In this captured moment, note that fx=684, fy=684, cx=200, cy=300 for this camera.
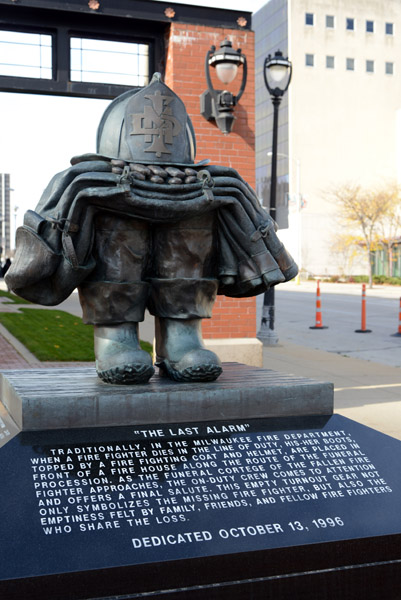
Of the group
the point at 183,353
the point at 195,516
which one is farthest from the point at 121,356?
the point at 195,516

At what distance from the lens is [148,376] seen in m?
3.35

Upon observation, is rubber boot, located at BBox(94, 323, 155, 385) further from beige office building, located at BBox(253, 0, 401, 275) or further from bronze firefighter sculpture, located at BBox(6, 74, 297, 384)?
beige office building, located at BBox(253, 0, 401, 275)

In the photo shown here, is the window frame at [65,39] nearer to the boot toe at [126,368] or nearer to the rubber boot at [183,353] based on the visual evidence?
the rubber boot at [183,353]

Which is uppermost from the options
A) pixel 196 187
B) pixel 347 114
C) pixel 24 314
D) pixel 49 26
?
pixel 347 114

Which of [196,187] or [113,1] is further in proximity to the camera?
[113,1]

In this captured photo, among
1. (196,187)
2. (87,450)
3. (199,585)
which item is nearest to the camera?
(199,585)

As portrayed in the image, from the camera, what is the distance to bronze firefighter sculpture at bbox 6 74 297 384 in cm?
321

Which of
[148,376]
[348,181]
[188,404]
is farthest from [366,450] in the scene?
[348,181]

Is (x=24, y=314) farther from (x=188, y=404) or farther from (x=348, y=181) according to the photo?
(x=348, y=181)

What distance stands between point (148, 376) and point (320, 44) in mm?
50212

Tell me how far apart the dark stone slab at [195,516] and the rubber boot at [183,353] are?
331 mm

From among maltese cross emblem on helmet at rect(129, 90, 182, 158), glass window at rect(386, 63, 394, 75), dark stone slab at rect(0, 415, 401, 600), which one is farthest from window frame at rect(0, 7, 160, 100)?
glass window at rect(386, 63, 394, 75)

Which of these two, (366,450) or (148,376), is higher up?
(148,376)

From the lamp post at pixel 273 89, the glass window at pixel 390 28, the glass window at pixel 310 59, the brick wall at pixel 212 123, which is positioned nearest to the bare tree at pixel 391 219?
the glass window at pixel 310 59
